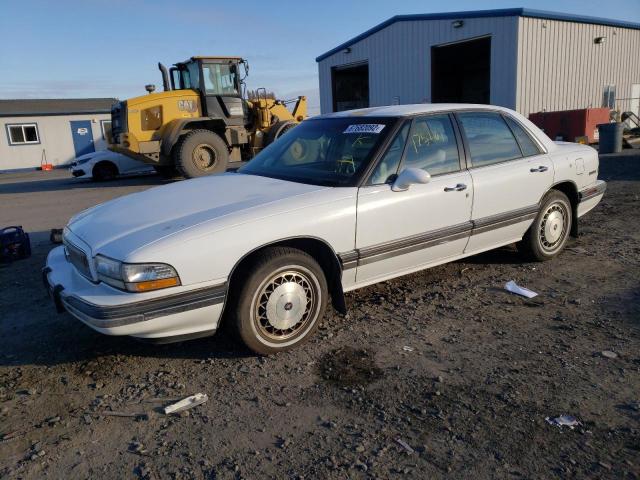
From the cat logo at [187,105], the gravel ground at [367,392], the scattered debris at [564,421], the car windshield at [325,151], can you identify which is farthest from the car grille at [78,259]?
the cat logo at [187,105]

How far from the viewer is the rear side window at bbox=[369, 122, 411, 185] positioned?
12.4ft

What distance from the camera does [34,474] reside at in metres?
2.35

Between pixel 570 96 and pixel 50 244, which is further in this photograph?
pixel 570 96

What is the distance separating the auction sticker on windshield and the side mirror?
47 centimetres

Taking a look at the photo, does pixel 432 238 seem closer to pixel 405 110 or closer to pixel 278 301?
pixel 405 110

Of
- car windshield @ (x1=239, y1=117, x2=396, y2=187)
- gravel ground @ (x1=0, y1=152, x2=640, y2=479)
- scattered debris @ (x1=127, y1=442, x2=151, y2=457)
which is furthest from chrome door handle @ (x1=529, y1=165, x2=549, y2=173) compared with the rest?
scattered debris @ (x1=127, y1=442, x2=151, y2=457)

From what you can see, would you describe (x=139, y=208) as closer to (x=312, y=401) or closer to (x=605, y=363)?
(x=312, y=401)

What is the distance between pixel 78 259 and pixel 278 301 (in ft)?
4.54

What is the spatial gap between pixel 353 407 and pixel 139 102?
38.1 feet

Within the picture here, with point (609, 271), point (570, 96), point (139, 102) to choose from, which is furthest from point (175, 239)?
point (570, 96)

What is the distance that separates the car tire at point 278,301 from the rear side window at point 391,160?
815 mm

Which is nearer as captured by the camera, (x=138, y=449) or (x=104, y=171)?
(x=138, y=449)

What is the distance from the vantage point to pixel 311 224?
339cm

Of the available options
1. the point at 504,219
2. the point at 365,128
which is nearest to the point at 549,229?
the point at 504,219
